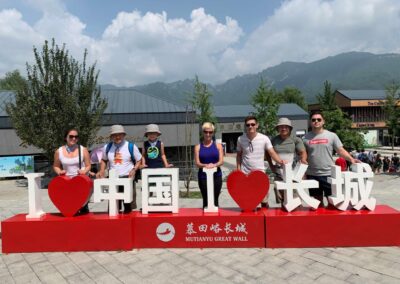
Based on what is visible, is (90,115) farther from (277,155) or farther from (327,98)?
(327,98)

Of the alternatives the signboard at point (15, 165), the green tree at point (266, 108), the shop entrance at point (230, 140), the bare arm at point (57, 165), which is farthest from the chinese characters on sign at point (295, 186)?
the shop entrance at point (230, 140)

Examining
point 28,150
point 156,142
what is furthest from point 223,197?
point 28,150

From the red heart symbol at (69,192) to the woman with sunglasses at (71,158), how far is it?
0.17 m

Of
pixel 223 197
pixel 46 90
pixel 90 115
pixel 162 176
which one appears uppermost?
pixel 46 90

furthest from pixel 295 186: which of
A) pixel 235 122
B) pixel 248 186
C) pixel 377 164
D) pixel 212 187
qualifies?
pixel 235 122

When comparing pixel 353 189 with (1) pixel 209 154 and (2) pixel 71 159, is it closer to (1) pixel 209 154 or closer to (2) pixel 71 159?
(1) pixel 209 154

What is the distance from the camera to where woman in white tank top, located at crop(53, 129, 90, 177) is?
Answer: 5062 millimetres

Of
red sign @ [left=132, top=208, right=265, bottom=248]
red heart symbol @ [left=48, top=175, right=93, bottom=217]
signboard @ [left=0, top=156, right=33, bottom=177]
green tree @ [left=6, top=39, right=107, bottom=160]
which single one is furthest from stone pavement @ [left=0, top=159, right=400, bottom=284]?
signboard @ [left=0, top=156, right=33, bottom=177]

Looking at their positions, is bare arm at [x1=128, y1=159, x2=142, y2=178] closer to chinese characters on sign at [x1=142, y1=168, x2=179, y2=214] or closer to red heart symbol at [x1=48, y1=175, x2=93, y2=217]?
chinese characters on sign at [x1=142, y1=168, x2=179, y2=214]

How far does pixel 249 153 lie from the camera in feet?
16.2

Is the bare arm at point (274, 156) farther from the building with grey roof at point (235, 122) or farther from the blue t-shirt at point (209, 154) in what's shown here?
the building with grey roof at point (235, 122)

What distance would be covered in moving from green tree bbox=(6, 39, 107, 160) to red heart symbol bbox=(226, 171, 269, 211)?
9.07 metres

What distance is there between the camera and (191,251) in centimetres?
477

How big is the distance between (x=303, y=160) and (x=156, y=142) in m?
2.36
